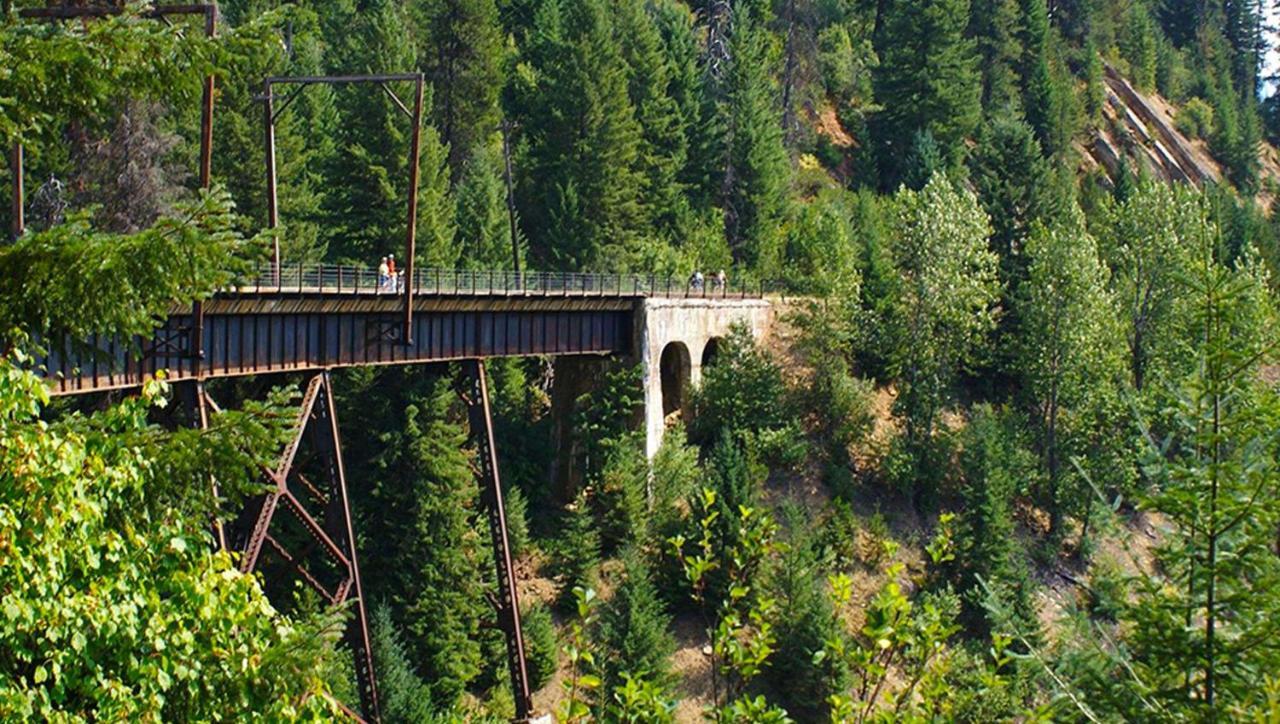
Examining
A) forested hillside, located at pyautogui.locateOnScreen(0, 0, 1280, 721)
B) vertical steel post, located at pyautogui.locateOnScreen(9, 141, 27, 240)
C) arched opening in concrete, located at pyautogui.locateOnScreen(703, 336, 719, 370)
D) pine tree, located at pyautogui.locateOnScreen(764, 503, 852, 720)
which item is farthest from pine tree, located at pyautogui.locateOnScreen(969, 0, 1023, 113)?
vertical steel post, located at pyautogui.locateOnScreen(9, 141, 27, 240)

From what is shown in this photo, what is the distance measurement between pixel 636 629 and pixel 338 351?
9.83 meters

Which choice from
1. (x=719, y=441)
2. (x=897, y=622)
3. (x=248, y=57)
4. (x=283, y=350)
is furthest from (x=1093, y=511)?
(x=719, y=441)

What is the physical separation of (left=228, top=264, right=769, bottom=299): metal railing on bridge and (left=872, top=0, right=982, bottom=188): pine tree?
74.4ft

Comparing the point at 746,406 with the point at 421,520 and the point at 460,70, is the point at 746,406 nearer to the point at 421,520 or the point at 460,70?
the point at 421,520

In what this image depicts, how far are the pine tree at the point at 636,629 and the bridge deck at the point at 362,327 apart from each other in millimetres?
6615

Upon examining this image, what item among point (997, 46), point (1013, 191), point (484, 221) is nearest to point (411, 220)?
point (484, 221)

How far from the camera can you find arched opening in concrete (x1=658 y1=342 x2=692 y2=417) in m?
42.6

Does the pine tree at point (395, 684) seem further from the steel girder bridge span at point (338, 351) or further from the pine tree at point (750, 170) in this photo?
the pine tree at point (750, 170)

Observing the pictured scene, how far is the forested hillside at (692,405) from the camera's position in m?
9.27

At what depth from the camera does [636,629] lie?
31469 millimetres

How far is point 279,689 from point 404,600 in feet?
75.8

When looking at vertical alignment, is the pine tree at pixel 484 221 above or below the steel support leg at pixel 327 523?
above

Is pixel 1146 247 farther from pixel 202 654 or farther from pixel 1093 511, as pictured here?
pixel 202 654

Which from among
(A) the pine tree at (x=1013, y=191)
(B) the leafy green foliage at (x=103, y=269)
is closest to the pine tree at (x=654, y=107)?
(A) the pine tree at (x=1013, y=191)
